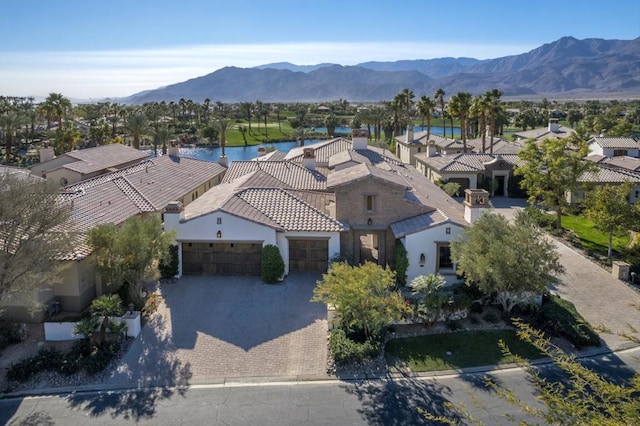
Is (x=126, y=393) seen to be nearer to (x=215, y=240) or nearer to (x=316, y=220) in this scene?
(x=215, y=240)

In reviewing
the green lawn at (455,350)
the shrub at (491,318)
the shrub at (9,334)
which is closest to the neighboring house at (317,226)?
the shrub at (491,318)

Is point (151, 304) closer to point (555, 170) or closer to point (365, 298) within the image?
point (365, 298)

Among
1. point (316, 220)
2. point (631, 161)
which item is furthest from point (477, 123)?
point (316, 220)

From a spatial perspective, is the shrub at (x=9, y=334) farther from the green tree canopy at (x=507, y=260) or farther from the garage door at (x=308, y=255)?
the green tree canopy at (x=507, y=260)

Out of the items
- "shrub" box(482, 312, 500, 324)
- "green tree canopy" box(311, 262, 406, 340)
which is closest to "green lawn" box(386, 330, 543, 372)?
"shrub" box(482, 312, 500, 324)

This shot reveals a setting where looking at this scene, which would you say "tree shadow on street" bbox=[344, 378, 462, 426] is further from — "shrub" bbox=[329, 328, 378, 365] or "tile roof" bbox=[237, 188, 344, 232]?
"tile roof" bbox=[237, 188, 344, 232]

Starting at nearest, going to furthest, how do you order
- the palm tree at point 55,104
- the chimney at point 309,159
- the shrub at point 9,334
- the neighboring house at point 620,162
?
the shrub at point 9,334
the chimney at point 309,159
the neighboring house at point 620,162
the palm tree at point 55,104

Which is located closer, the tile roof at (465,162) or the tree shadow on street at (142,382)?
the tree shadow on street at (142,382)

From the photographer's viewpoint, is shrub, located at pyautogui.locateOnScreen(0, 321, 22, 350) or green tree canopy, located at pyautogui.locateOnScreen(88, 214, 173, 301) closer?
shrub, located at pyautogui.locateOnScreen(0, 321, 22, 350)
